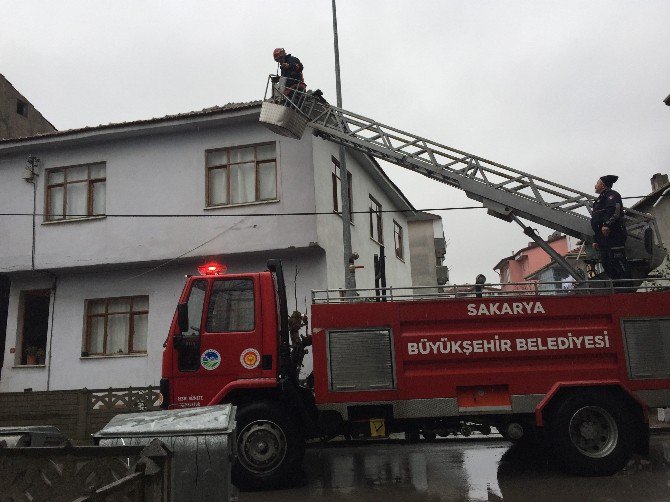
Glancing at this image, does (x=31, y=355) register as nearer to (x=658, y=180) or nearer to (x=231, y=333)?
(x=231, y=333)

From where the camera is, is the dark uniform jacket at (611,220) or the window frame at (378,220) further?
the window frame at (378,220)

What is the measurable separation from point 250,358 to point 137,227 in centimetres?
819

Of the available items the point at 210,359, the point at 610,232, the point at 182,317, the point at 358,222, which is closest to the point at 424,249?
the point at 358,222

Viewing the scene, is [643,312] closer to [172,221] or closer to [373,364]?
[373,364]

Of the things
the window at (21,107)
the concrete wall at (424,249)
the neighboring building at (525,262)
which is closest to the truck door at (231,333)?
the window at (21,107)

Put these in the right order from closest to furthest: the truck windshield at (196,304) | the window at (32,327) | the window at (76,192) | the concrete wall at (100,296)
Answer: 1. the truck windshield at (196,304)
2. the concrete wall at (100,296)
3. the window at (76,192)
4. the window at (32,327)

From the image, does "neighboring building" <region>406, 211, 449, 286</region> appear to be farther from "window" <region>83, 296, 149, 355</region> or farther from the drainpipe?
the drainpipe

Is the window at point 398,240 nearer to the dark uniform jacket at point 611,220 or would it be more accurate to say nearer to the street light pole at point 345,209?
the street light pole at point 345,209

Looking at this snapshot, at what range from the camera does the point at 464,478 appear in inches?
288

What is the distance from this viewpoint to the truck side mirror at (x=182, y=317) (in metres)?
7.04

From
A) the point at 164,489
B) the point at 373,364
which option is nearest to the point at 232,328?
the point at 373,364

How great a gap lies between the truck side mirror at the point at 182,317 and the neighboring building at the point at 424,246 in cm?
2388

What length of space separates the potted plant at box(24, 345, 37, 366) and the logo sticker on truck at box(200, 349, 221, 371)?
32.3 ft

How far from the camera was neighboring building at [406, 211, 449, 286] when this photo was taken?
31281 millimetres
